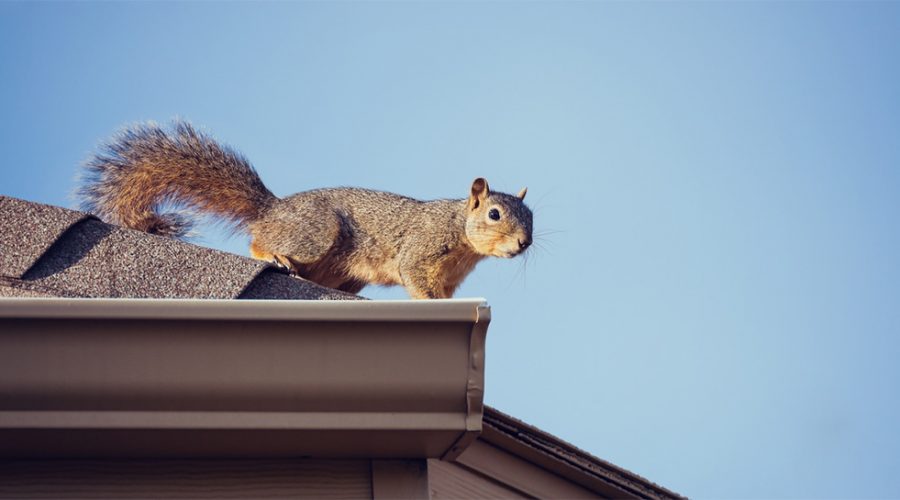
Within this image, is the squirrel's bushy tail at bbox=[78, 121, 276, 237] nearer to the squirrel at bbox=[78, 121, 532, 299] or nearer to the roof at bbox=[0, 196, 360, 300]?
the squirrel at bbox=[78, 121, 532, 299]

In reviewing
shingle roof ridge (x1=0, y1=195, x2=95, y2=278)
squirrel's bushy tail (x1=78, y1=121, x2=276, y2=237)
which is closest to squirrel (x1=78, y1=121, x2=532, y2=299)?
squirrel's bushy tail (x1=78, y1=121, x2=276, y2=237)

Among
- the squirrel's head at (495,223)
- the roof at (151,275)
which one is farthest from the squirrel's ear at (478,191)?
the roof at (151,275)

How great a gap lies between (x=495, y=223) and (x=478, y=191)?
15.8 inches

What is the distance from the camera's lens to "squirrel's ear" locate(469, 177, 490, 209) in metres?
6.81

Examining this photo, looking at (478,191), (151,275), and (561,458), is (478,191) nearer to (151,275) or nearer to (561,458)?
(561,458)

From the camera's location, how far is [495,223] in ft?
21.5

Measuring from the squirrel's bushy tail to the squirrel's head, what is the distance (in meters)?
1.17

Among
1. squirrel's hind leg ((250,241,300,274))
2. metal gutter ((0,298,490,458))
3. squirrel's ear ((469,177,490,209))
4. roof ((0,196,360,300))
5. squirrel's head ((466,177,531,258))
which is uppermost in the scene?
squirrel's ear ((469,177,490,209))

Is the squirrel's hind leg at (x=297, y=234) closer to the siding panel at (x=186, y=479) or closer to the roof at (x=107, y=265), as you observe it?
the roof at (x=107, y=265)

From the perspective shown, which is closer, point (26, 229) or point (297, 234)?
point (26, 229)

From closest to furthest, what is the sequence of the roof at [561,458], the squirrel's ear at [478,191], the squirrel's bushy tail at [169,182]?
the roof at [561,458] → the squirrel's bushy tail at [169,182] → the squirrel's ear at [478,191]

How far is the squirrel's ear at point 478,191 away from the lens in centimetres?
681

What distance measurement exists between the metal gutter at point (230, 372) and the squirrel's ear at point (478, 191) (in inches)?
191

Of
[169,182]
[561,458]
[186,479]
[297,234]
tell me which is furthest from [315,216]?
[186,479]
